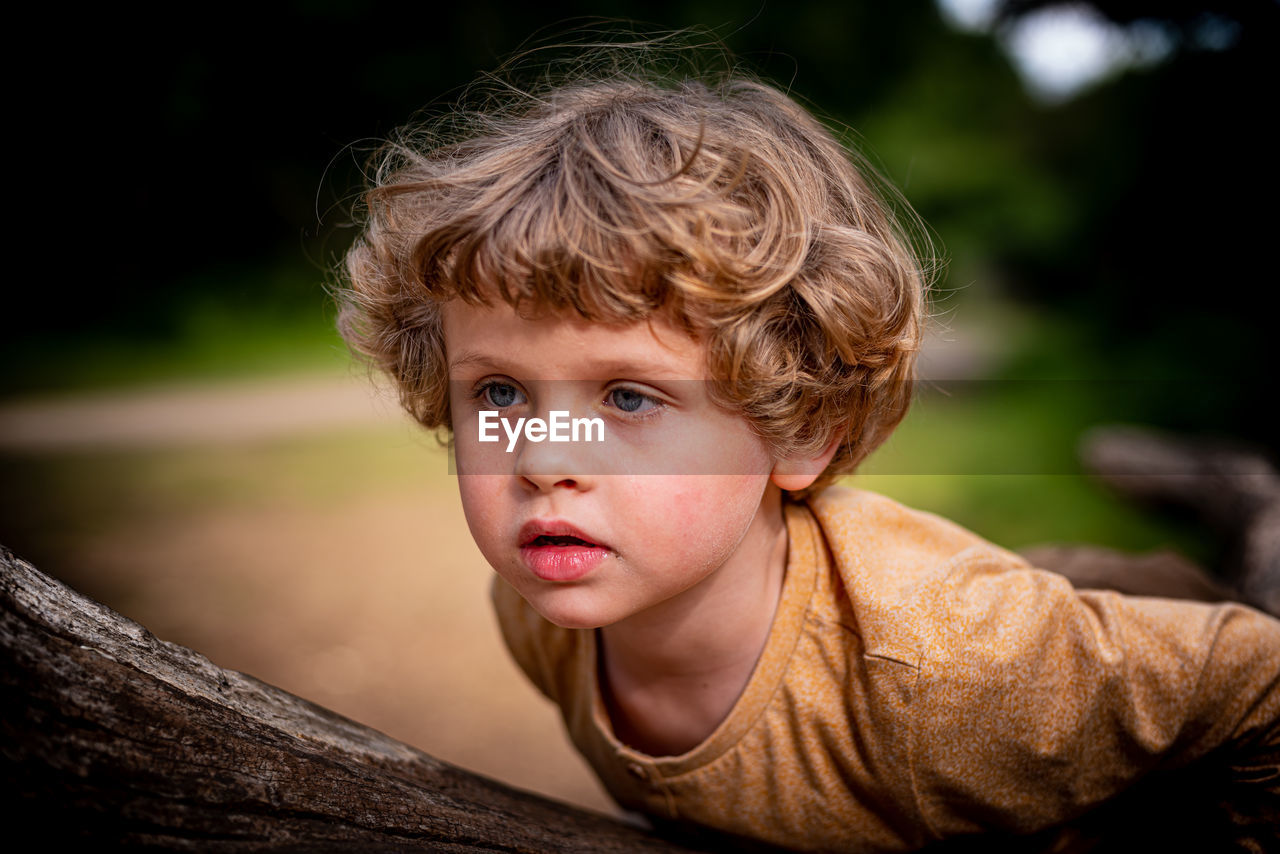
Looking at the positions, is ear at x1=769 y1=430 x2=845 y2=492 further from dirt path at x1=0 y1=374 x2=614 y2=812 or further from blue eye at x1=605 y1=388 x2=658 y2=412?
dirt path at x1=0 y1=374 x2=614 y2=812

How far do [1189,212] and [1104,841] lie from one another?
229 inches

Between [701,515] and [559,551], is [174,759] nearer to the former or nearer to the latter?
[559,551]

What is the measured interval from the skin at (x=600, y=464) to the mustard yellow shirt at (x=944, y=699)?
292 millimetres

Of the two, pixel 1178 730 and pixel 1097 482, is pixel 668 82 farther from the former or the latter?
pixel 1097 482

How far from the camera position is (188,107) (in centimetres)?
947

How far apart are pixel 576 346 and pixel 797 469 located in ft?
1.56

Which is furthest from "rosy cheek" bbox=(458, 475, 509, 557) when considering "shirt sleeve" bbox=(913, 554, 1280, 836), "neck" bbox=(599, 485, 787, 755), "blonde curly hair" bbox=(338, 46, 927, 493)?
"shirt sleeve" bbox=(913, 554, 1280, 836)

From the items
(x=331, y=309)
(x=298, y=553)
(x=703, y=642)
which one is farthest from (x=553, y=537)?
(x=331, y=309)

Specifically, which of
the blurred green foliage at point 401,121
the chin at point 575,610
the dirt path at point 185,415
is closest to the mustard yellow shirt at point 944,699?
the chin at point 575,610

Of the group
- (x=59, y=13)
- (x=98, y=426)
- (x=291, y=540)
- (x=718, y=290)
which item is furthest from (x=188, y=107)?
(x=718, y=290)

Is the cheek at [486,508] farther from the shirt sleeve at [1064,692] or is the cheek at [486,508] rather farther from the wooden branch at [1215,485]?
the wooden branch at [1215,485]

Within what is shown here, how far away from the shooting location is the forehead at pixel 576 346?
1.20 metres

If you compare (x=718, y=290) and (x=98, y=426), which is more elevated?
(x=98, y=426)

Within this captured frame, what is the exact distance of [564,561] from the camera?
4.07 feet
